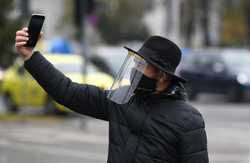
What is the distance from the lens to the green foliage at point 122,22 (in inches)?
2411

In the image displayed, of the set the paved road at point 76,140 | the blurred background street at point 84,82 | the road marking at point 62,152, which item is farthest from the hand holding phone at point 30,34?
the road marking at point 62,152

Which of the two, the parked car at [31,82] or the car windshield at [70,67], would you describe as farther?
the car windshield at [70,67]

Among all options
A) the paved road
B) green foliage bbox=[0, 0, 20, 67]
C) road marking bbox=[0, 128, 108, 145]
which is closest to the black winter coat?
the paved road

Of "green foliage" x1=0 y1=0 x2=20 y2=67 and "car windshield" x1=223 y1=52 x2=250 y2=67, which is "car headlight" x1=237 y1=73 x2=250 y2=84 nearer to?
"car windshield" x1=223 y1=52 x2=250 y2=67

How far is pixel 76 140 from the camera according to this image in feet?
48.4

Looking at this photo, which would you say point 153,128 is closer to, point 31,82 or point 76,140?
point 76,140

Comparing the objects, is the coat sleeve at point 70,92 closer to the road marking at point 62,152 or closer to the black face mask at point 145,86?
the black face mask at point 145,86

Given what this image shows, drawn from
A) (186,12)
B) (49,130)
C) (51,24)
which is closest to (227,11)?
(186,12)

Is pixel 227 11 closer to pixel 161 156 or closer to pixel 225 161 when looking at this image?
pixel 225 161

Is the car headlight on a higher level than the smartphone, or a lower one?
lower

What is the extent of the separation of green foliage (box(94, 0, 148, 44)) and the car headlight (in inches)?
1349

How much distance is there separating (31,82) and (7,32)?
317 centimetres

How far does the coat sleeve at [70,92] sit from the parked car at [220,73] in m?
19.8

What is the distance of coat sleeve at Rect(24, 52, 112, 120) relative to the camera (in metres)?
3.86
